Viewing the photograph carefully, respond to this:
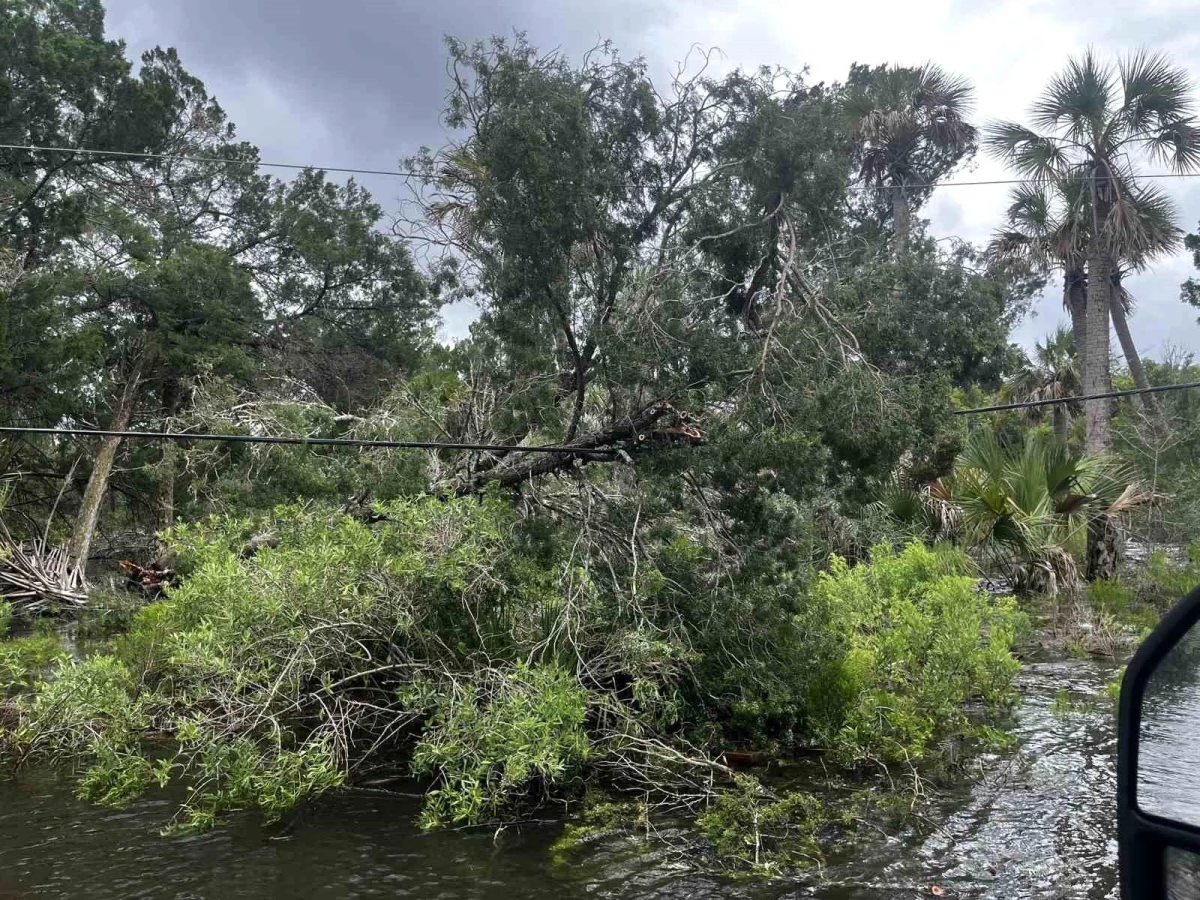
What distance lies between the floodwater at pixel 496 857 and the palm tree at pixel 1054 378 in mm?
17843

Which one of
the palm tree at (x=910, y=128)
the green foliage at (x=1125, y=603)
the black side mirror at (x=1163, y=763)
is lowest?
the green foliage at (x=1125, y=603)

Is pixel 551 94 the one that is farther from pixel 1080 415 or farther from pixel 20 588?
pixel 1080 415

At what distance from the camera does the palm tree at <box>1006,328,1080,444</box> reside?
23.5 metres

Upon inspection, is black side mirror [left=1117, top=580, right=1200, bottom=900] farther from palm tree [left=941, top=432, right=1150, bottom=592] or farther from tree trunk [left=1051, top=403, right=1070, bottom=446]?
tree trunk [left=1051, top=403, right=1070, bottom=446]

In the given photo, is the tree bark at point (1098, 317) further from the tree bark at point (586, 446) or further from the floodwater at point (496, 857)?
the tree bark at point (586, 446)

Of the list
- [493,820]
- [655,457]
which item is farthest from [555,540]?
[493,820]

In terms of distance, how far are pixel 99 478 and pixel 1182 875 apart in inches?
832

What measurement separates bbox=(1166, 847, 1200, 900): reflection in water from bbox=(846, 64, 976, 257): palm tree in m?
26.4

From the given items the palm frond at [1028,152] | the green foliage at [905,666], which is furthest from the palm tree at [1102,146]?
the green foliage at [905,666]

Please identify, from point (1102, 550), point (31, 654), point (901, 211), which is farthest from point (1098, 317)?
point (31, 654)

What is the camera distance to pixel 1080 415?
27578 mm

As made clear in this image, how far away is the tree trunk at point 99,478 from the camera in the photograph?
19.3 m

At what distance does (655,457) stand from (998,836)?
388 centimetres

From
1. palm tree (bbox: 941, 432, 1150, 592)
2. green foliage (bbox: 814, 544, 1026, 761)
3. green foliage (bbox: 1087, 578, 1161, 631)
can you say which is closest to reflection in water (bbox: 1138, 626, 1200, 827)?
green foliage (bbox: 814, 544, 1026, 761)
